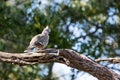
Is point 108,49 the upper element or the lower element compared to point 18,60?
lower

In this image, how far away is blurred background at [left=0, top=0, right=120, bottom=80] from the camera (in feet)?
20.7

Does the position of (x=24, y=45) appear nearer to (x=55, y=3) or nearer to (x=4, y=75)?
(x=4, y=75)

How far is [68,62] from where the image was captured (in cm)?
388

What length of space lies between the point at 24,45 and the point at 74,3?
3.98 ft

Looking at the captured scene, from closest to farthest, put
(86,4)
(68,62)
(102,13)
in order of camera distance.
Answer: (68,62)
(86,4)
(102,13)

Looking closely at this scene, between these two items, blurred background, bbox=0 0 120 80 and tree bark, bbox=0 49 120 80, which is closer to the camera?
tree bark, bbox=0 49 120 80

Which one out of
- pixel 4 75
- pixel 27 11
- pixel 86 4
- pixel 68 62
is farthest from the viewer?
pixel 86 4

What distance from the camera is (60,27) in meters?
6.77

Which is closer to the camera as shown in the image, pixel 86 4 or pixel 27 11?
pixel 27 11

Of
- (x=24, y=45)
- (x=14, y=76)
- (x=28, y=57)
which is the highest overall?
(x=28, y=57)

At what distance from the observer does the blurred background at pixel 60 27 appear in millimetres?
6301

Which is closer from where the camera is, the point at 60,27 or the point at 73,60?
the point at 73,60

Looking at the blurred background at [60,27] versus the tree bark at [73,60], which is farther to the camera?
the blurred background at [60,27]

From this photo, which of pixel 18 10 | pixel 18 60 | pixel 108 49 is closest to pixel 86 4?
pixel 108 49
